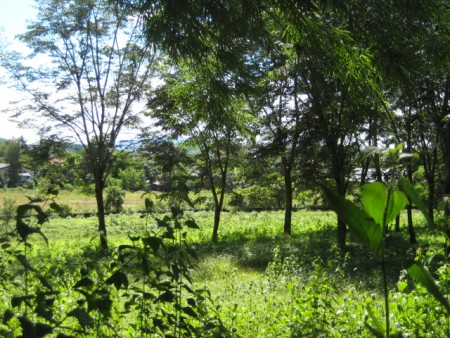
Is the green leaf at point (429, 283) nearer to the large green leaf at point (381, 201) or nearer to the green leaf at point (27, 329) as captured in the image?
the large green leaf at point (381, 201)

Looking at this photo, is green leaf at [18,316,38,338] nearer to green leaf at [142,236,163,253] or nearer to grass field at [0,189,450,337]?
green leaf at [142,236,163,253]

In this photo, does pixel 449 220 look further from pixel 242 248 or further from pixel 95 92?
pixel 95 92

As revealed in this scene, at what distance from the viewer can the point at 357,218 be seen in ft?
2.11

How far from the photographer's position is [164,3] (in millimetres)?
2908

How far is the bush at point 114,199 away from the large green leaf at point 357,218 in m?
33.8

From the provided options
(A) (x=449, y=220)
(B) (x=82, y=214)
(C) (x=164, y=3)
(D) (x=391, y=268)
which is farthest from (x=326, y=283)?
(B) (x=82, y=214)

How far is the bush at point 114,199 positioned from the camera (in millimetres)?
33594

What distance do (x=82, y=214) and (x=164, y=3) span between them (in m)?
30.3

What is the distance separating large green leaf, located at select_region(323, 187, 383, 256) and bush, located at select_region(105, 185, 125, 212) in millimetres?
33826

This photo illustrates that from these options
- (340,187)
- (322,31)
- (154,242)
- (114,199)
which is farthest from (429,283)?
(114,199)

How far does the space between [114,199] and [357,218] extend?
3450 centimetres

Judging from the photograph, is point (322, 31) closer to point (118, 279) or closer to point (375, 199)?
point (118, 279)

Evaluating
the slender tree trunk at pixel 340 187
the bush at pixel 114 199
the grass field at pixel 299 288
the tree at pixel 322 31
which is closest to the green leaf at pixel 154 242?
the grass field at pixel 299 288

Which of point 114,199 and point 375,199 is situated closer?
point 375,199
